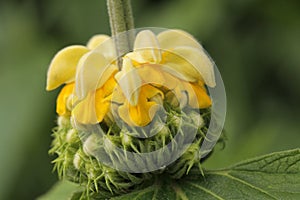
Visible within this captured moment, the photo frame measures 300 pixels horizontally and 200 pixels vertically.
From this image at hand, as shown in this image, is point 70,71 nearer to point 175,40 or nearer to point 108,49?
point 108,49

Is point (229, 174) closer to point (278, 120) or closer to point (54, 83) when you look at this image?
point (54, 83)

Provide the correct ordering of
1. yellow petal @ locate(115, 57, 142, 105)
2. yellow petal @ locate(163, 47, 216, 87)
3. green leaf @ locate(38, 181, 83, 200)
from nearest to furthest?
yellow petal @ locate(115, 57, 142, 105) → yellow petal @ locate(163, 47, 216, 87) → green leaf @ locate(38, 181, 83, 200)

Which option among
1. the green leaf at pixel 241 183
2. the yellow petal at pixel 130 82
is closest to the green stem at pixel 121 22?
the yellow petal at pixel 130 82

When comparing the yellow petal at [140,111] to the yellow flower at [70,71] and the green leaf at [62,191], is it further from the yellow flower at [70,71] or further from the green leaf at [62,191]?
the green leaf at [62,191]

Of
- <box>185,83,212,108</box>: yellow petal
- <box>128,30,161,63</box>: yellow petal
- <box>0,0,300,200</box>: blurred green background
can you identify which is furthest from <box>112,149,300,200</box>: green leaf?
<box>0,0,300,200</box>: blurred green background

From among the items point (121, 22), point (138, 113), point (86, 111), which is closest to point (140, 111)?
point (138, 113)

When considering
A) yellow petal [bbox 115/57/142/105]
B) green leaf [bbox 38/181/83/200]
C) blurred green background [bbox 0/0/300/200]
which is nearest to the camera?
yellow petal [bbox 115/57/142/105]

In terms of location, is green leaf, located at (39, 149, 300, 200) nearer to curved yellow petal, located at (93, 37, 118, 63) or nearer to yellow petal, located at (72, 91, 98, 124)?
yellow petal, located at (72, 91, 98, 124)

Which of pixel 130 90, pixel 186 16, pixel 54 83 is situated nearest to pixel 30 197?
pixel 186 16
